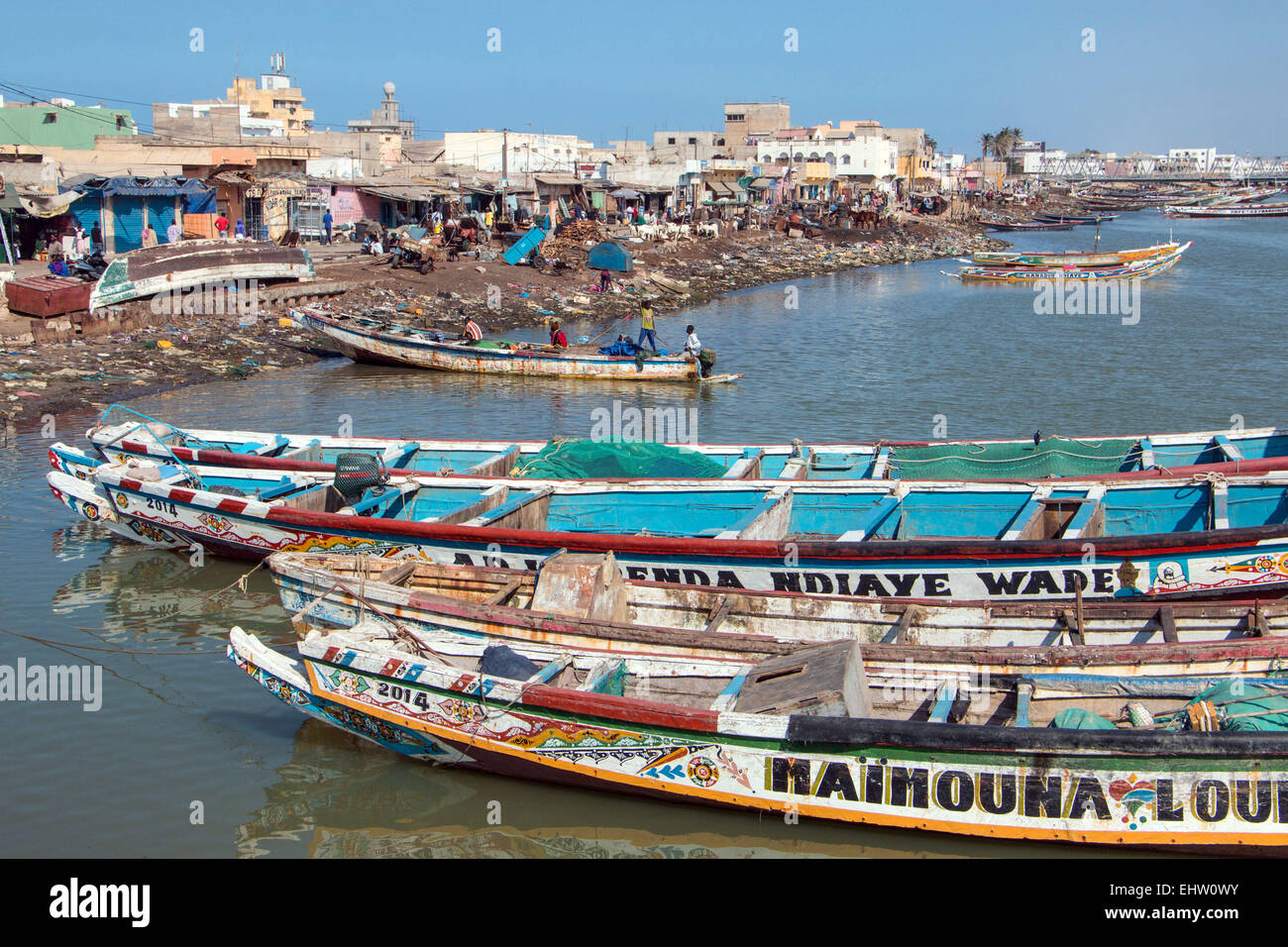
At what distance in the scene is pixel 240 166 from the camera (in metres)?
33.6

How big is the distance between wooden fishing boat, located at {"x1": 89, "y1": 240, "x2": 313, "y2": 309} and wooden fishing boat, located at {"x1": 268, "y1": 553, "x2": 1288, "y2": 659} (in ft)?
56.8

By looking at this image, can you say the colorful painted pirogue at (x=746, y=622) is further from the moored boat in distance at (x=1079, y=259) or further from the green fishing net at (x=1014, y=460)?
the moored boat in distance at (x=1079, y=259)

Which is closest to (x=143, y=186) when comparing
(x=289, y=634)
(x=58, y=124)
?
(x=58, y=124)

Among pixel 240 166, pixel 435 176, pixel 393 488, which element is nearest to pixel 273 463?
pixel 393 488

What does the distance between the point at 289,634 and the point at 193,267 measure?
1774cm

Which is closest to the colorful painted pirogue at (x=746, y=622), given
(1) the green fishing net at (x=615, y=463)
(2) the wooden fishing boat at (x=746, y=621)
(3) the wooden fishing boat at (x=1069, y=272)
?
(2) the wooden fishing boat at (x=746, y=621)

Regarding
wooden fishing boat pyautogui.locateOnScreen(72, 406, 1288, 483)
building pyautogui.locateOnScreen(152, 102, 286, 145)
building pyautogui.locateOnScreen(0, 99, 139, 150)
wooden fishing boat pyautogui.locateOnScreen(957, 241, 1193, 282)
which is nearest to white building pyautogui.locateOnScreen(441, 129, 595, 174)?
building pyautogui.locateOnScreen(152, 102, 286, 145)

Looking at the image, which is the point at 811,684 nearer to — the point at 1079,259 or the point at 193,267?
the point at 193,267

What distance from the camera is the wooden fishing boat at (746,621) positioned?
7070 mm

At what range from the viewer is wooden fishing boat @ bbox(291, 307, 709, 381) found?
2253 cm

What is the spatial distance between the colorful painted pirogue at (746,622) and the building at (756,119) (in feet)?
288

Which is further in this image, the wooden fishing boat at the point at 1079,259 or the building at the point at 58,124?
the wooden fishing boat at the point at 1079,259

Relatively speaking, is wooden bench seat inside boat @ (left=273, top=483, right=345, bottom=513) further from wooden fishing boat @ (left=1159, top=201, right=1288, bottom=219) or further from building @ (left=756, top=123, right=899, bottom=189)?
wooden fishing boat @ (left=1159, top=201, right=1288, bottom=219)

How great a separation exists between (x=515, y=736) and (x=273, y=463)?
6.92m
